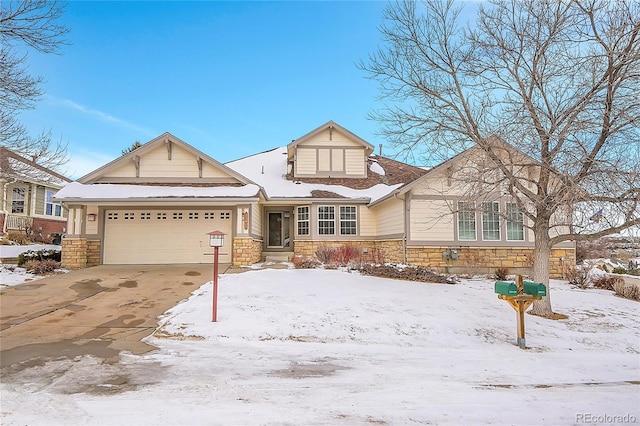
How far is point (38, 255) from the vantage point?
14031 mm

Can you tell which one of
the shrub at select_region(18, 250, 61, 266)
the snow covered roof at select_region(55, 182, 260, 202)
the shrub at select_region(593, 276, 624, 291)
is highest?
the snow covered roof at select_region(55, 182, 260, 202)

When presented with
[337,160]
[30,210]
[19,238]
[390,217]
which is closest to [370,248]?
[390,217]

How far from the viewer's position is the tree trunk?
29.7 ft

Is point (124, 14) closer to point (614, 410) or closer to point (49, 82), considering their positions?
point (49, 82)

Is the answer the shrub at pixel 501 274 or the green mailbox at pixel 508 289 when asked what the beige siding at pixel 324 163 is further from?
the green mailbox at pixel 508 289

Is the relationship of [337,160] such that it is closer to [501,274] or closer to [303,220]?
[303,220]

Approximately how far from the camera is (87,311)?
7859mm

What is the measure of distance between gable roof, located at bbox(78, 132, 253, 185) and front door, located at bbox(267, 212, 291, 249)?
349cm

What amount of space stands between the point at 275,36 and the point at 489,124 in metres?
8.87

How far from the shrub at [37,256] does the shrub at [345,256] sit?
10.8m

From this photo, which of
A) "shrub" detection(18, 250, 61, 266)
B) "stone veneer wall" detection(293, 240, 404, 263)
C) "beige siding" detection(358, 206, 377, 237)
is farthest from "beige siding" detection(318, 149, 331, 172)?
"shrub" detection(18, 250, 61, 266)

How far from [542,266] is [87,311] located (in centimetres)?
1042

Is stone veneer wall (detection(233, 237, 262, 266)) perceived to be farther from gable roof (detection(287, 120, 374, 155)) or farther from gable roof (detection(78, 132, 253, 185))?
gable roof (detection(287, 120, 374, 155))

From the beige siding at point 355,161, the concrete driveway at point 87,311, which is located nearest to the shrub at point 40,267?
the concrete driveway at point 87,311
